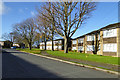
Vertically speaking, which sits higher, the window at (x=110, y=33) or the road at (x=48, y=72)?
the window at (x=110, y=33)

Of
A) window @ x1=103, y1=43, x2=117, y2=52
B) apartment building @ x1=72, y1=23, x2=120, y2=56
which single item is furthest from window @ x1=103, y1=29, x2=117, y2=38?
window @ x1=103, y1=43, x2=117, y2=52

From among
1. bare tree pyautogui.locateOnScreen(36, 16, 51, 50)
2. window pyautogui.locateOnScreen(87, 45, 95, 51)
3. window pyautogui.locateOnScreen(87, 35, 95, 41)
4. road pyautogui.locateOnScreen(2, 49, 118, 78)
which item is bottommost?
road pyautogui.locateOnScreen(2, 49, 118, 78)

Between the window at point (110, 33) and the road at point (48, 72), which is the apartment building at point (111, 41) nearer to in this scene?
the window at point (110, 33)

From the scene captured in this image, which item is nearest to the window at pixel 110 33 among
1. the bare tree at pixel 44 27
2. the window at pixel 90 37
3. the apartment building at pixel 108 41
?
the apartment building at pixel 108 41

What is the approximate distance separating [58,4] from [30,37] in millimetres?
32738

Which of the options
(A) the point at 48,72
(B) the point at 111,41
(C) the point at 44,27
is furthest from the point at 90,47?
(A) the point at 48,72

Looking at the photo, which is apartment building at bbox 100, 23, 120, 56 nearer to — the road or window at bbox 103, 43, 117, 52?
window at bbox 103, 43, 117, 52

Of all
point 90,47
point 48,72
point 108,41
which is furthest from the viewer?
point 90,47

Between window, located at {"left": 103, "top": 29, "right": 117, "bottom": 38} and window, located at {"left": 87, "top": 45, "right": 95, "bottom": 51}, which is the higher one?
window, located at {"left": 103, "top": 29, "right": 117, "bottom": 38}

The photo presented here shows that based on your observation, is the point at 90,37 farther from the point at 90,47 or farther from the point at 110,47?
the point at 110,47

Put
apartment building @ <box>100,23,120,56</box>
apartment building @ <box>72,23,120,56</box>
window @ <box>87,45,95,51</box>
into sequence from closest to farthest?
apartment building @ <box>100,23,120,56</box> → apartment building @ <box>72,23,120,56</box> → window @ <box>87,45,95,51</box>

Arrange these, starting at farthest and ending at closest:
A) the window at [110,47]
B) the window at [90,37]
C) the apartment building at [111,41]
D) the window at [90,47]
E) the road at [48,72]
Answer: the window at [90,37] → the window at [90,47] → the window at [110,47] → the apartment building at [111,41] → the road at [48,72]

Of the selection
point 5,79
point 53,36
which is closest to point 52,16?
point 53,36

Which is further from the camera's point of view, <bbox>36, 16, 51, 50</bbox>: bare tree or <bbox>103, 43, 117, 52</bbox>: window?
<bbox>36, 16, 51, 50</bbox>: bare tree
